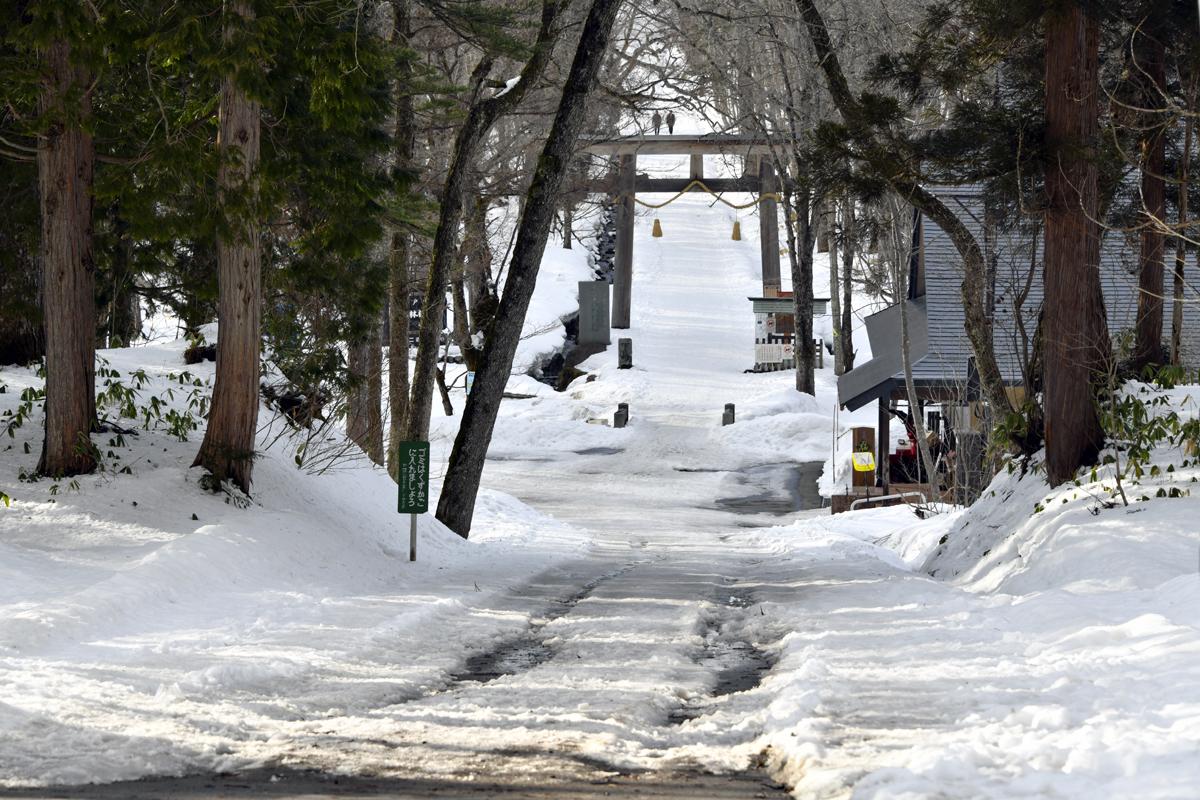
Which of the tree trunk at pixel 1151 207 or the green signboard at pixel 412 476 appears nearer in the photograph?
the green signboard at pixel 412 476

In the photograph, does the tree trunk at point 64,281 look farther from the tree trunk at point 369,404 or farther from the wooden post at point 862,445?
the wooden post at point 862,445

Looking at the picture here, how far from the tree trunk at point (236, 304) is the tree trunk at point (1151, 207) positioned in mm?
9233

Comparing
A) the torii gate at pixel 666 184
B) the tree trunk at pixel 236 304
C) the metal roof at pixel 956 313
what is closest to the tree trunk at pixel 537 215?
the tree trunk at pixel 236 304

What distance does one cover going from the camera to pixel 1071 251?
12.5 m

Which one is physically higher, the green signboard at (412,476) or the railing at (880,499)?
the green signboard at (412,476)

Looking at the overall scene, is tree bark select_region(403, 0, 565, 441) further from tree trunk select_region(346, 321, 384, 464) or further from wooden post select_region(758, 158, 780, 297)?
wooden post select_region(758, 158, 780, 297)

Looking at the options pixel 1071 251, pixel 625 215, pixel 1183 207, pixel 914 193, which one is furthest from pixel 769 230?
pixel 1071 251

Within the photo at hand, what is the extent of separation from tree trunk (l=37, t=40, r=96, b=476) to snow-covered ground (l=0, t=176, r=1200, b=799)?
51cm

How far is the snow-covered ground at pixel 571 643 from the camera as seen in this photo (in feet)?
18.0

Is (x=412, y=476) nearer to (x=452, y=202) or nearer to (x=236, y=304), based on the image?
(x=236, y=304)

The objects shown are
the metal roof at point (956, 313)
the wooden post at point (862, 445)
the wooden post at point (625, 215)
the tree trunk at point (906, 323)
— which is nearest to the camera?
the tree trunk at point (906, 323)

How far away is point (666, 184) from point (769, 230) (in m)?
3.97

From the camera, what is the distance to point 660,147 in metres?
41.0

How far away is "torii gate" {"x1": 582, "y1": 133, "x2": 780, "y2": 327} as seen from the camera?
4059 centimetres
